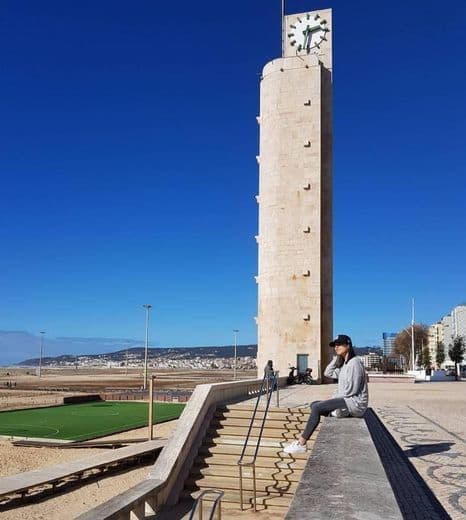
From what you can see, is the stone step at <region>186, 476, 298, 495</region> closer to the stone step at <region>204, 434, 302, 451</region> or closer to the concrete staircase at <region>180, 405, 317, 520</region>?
the concrete staircase at <region>180, 405, 317, 520</region>

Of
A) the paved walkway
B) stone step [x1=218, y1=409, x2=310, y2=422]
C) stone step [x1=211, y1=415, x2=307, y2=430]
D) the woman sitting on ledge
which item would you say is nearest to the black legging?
the woman sitting on ledge

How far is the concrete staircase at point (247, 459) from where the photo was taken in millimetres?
9062

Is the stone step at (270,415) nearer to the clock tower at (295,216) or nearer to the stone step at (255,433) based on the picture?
the stone step at (255,433)

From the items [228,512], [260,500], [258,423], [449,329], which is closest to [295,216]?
[258,423]

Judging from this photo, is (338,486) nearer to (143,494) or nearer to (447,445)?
(143,494)

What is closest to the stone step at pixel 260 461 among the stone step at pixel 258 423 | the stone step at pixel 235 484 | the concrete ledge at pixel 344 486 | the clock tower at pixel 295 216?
the stone step at pixel 235 484

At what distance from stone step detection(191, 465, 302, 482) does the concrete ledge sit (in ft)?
12.6

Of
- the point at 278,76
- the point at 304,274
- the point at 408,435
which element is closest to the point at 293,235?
the point at 304,274

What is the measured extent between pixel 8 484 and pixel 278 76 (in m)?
29.6

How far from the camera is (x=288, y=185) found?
33.7 metres

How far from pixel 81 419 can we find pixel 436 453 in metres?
17.7

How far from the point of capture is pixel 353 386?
25.2 feet

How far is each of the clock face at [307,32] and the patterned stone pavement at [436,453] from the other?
27547 millimetres

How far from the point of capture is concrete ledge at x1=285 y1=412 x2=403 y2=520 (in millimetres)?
3598
